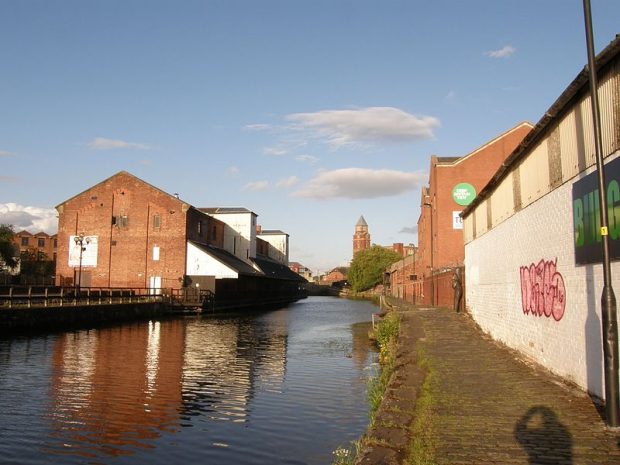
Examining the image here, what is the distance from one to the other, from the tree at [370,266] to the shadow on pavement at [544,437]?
94552 mm

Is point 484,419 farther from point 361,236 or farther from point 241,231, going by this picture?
point 361,236

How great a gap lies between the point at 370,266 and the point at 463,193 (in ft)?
219

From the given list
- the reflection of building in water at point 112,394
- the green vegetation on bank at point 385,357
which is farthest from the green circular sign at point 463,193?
the reflection of building in water at point 112,394

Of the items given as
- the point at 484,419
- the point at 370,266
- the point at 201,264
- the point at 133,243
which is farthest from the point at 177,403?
the point at 370,266

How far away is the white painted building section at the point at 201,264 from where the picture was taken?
49.1m

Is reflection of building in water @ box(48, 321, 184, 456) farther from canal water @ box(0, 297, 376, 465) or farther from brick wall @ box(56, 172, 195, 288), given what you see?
brick wall @ box(56, 172, 195, 288)

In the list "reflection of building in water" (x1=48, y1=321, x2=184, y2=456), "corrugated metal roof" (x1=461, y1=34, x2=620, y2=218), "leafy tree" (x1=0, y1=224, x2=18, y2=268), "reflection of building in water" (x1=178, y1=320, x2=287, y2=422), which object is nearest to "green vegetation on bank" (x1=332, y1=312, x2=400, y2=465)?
"reflection of building in water" (x1=178, y1=320, x2=287, y2=422)

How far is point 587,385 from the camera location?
837 centimetres

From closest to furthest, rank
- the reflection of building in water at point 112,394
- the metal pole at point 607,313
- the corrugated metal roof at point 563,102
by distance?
the metal pole at point 607,313
the corrugated metal roof at point 563,102
the reflection of building in water at point 112,394

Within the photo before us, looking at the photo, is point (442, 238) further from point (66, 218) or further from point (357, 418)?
point (66, 218)

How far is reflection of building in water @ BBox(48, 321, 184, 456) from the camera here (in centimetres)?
885

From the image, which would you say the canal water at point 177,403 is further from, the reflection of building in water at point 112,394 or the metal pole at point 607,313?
the metal pole at point 607,313

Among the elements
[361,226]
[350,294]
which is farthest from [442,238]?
[361,226]

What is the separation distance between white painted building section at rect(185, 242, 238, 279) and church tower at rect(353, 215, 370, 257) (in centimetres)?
11728
